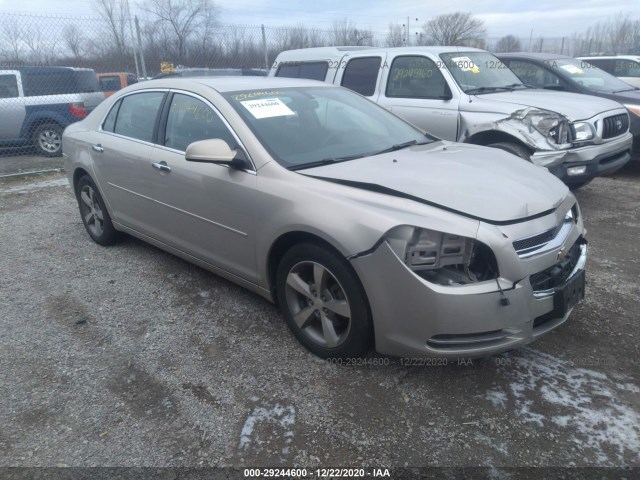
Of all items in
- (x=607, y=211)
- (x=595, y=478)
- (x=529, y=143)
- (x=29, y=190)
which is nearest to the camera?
(x=595, y=478)

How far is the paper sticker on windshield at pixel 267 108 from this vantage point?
3.45m

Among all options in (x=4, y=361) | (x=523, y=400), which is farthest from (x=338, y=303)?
(x=4, y=361)

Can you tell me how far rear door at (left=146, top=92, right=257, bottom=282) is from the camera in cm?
326

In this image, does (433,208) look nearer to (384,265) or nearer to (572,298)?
(384,265)

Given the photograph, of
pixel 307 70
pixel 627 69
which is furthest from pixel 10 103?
pixel 627 69

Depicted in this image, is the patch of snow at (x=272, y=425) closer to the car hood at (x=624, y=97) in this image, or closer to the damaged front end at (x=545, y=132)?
the damaged front end at (x=545, y=132)

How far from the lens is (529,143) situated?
541 centimetres

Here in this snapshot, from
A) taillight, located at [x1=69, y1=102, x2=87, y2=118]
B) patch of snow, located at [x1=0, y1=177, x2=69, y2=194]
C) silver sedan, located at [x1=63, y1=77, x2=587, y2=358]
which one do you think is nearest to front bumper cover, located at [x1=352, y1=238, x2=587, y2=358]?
silver sedan, located at [x1=63, y1=77, x2=587, y2=358]

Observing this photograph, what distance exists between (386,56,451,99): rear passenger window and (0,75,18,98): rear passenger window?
→ 292 inches

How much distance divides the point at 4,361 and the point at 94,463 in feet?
4.14

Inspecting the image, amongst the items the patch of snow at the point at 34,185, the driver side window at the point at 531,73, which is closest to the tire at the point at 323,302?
Result: the driver side window at the point at 531,73

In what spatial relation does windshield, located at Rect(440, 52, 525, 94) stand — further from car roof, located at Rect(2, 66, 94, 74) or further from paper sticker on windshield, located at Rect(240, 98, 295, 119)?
car roof, located at Rect(2, 66, 94, 74)

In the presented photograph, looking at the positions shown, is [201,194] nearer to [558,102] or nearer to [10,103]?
[558,102]

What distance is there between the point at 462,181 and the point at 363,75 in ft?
14.7
